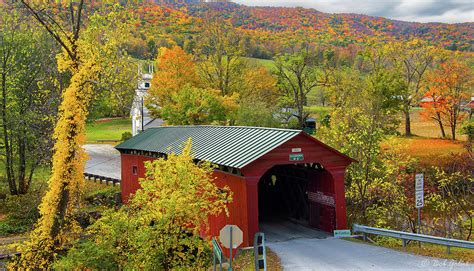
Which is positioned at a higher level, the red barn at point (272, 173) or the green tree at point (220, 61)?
the green tree at point (220, 61)

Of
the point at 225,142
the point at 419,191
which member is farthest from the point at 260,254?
the point at 225,142

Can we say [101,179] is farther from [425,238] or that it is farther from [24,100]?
[425,238]

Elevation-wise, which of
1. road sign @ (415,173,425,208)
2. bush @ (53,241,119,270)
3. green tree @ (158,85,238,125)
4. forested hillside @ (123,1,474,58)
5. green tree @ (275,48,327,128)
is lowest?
bush @ (53,241,119,270)

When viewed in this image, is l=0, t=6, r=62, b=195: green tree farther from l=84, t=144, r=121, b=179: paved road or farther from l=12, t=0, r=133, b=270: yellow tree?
l=12, t=0, r=133, b=270: yellow tree

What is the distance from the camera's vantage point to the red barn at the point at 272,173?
15203mm

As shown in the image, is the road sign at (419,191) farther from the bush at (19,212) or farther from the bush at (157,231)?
the bush at (19,212)

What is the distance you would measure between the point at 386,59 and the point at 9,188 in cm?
3815

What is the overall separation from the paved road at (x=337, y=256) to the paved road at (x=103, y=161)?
20308mm

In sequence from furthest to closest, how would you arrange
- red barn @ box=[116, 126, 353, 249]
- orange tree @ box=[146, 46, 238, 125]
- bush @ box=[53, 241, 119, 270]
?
orange tree @ box=[146, 46, 238, 125] → red barn @ box=[116, 126, 353, 249] → bush @ box=[53, 241, 119, 270]

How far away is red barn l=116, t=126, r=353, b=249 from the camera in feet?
49.9

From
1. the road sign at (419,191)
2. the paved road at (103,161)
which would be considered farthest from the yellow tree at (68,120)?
the paved road at (103,161)

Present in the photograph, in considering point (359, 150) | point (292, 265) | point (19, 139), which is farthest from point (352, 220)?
point (19, 139)

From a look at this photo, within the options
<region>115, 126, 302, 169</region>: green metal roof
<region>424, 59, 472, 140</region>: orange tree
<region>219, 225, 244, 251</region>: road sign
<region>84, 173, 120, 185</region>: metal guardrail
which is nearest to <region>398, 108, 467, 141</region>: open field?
<region>424, 59, 472, 140</region>: orange tree

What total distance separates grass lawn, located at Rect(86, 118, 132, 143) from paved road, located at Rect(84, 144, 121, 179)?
2949mm
